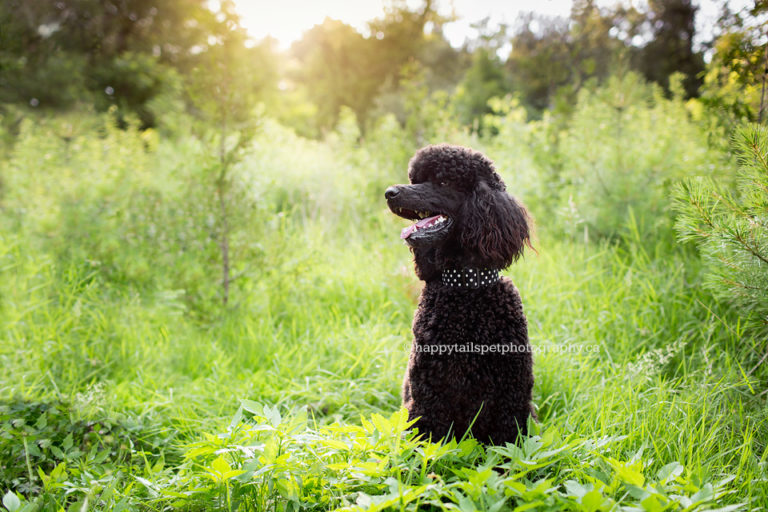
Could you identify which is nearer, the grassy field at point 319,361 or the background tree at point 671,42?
the grassy field at point 319,361

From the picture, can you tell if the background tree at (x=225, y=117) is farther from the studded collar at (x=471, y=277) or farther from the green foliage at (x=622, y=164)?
the green foliage at (x=622, y=164)

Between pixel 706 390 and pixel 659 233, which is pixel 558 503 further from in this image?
pixel 659 233

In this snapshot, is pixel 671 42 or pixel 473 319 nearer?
pixel 473 319

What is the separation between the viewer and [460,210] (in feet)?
6.17

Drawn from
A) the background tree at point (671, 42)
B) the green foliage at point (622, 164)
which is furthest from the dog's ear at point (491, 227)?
the background tree at point (671, 42)

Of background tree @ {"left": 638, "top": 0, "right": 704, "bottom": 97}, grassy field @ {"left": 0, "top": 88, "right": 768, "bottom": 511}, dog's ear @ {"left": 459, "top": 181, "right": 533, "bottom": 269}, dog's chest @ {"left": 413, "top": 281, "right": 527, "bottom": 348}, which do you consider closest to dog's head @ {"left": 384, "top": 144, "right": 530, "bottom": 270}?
dog's ear @ {"left": 459, "top": 181, "right": 533, "bottom": 269}

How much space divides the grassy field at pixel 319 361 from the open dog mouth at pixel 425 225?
712 mm

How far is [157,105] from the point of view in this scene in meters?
9.46

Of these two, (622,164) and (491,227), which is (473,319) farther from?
(622,164)

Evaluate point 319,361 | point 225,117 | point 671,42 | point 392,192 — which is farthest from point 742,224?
point 671,42

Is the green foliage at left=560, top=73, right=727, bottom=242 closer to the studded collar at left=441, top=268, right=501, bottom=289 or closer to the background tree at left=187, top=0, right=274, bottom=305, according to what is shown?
the studded collar at left=441, top=268, right=501, bottom=289

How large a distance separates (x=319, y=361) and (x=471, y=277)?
4.73 ft

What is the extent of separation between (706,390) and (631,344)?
58cm

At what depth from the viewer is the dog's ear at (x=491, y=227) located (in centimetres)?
180
